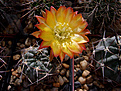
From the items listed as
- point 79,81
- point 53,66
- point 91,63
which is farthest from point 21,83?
point 91,63

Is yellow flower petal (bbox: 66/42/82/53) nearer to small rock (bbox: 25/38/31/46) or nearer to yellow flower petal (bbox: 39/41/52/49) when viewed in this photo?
yellow flower petal (bbox: 39/41/52/49)

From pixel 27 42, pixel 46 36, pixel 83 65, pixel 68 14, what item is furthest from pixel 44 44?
pixel 83 65

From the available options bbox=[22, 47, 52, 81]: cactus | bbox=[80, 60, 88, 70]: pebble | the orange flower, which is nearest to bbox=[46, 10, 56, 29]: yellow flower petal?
the orange flower

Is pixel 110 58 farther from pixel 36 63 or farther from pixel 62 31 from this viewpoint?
pixel 36 63

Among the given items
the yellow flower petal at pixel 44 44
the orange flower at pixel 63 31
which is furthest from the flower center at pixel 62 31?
the yellow flower petal at pixel 44 44

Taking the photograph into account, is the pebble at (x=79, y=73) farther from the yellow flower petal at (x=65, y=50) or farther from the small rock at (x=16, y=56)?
the small rock at (x=16, y=56)
